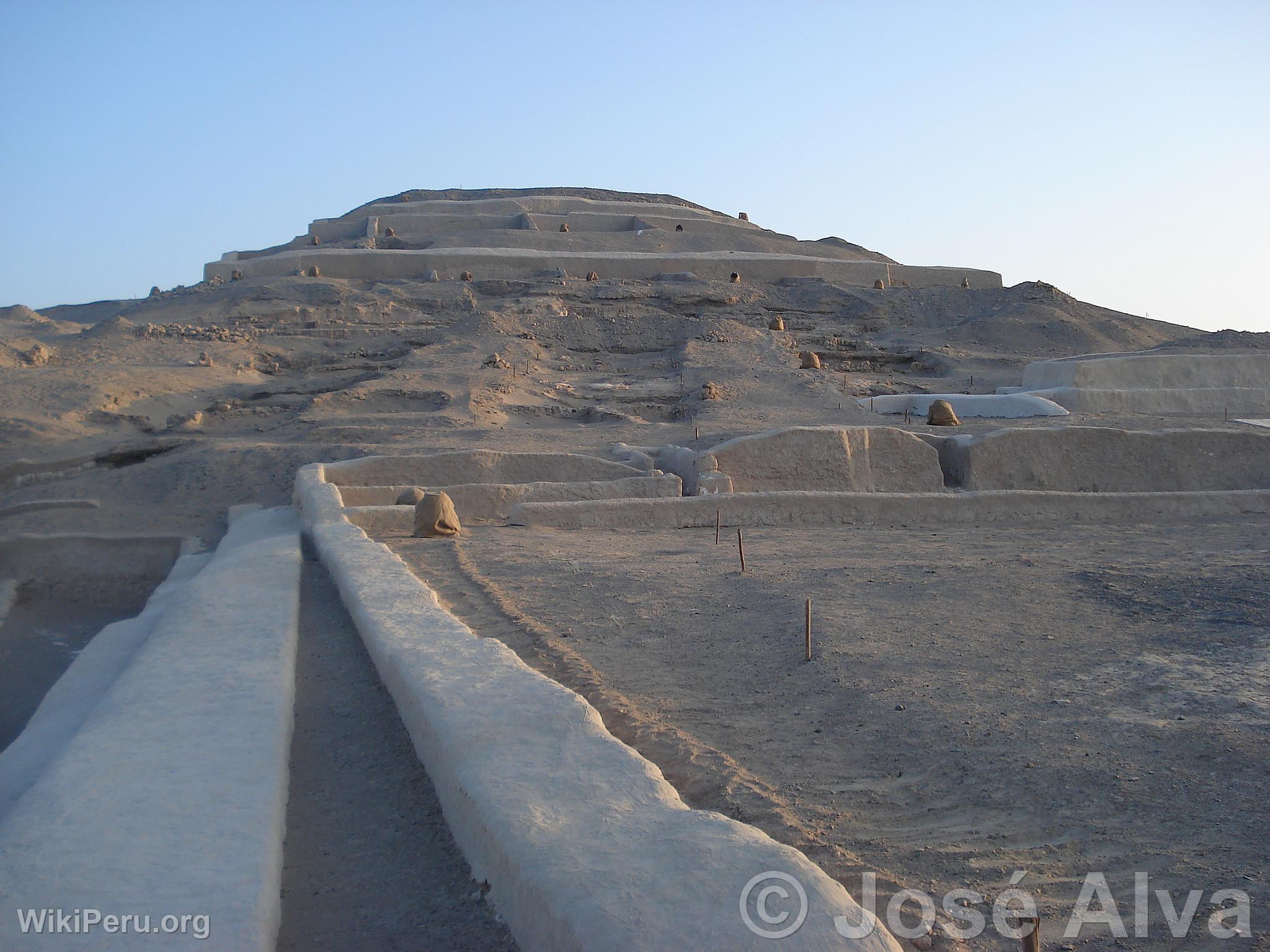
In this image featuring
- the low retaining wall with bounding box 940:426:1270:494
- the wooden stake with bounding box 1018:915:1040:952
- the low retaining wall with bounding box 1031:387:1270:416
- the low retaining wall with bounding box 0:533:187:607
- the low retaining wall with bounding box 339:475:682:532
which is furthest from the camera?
the low retaining wall with bounding box 1031:387:1270:416

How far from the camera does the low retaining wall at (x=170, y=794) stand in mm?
1803

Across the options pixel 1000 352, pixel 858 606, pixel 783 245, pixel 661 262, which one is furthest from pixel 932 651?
pixel 783 245

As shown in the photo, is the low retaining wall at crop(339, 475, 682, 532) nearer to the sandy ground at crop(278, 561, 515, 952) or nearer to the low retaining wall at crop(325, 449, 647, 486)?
the low retaining wall at crop(325, 449, 647, 486)

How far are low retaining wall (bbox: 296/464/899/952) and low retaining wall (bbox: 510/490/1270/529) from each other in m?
3.88

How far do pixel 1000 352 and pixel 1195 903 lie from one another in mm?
18439

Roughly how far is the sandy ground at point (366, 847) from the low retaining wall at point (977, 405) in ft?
33.9

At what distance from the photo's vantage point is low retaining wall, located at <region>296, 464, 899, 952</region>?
1553mm

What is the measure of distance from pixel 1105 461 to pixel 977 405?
11.7ft

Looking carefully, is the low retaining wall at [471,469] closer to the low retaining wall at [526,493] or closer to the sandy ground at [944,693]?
the low retaining wall at [526,493]

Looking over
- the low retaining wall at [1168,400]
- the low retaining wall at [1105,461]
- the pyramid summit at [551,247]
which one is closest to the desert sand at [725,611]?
the low retaining wall at [1105,461]

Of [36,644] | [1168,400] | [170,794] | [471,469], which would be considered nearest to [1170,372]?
[1168,400]

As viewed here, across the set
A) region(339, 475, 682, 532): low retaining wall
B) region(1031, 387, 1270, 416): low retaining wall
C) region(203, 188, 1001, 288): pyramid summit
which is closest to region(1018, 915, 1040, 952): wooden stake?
region(339, 475, 682, 532): low retaining wall

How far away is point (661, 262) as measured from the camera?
2175 centimetres

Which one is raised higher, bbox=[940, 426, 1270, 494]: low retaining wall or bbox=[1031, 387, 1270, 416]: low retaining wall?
bbox=[1031, 387, 1270, 416]: low retaining wall
